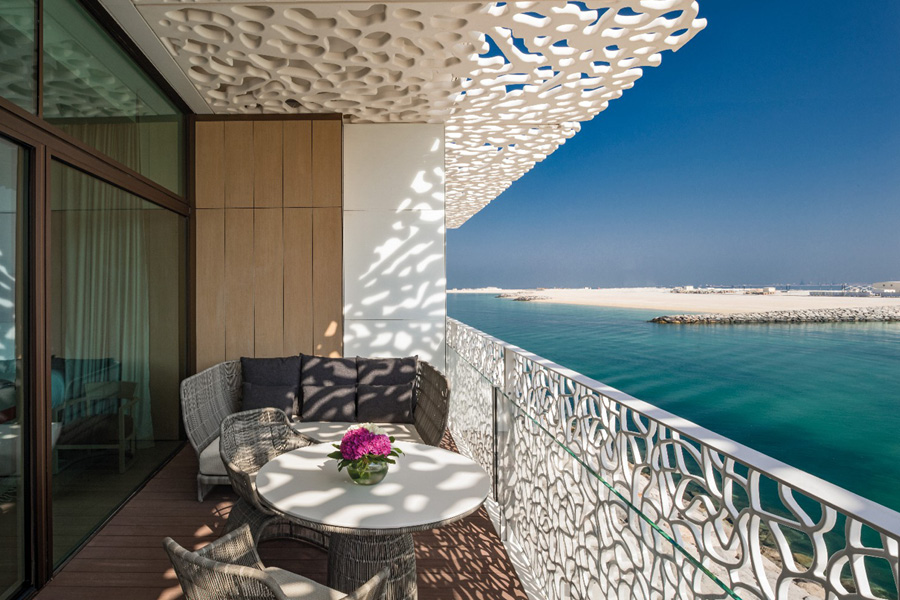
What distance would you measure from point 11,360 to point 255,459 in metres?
1.28

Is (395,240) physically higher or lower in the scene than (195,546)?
higher

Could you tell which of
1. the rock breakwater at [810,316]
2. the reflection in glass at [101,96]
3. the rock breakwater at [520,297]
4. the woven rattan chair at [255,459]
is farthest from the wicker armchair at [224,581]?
the rock breakwater at [520,297]

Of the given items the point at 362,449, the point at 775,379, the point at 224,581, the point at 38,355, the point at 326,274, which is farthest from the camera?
the point at 775,379

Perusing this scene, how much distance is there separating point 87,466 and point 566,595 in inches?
115

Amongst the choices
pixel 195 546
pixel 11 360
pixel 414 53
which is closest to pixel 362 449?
pixel 195 546

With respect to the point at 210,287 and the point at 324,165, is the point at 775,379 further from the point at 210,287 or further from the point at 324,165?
the point at 210,287

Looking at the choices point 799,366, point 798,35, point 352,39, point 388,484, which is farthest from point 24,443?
point 798,35

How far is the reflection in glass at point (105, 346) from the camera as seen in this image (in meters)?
2.70

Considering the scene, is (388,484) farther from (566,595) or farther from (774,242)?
(774,242)

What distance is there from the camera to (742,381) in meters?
20.4

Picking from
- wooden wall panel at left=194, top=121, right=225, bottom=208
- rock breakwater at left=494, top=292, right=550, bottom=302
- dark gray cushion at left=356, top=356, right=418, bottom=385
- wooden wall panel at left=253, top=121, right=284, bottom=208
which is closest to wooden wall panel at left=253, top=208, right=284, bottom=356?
wooden wall panel at left=253, top=121, right=284, bottom=208

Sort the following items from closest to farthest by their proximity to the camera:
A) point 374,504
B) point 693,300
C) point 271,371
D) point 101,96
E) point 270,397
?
1. point 374,504
2. point 101,96
3. point 270,397
4. point 271,371
5. point 693,300

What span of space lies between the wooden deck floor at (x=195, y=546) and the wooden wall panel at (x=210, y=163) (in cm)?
282

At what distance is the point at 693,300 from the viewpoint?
31859mm
